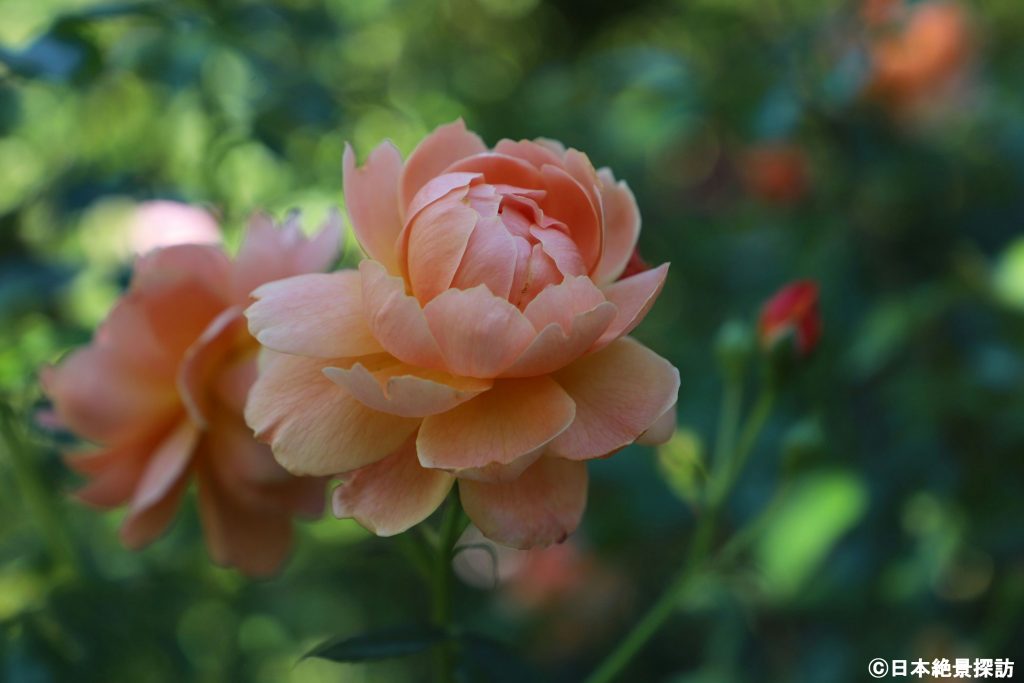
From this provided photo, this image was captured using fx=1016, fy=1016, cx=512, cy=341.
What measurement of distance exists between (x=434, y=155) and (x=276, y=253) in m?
0.13

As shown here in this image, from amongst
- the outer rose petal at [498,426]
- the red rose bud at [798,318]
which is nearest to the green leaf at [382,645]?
the outer rose petal at [498,426]

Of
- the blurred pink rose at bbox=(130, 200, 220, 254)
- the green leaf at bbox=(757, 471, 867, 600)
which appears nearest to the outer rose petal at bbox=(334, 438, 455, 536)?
the blurred pink rose at bbox=(130, 200, 220, 254)

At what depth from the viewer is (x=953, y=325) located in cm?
142

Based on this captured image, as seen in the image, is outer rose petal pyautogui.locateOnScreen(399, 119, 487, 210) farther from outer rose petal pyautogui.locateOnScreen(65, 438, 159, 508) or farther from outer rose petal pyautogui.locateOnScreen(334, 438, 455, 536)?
outer rose petal pyautogui.locateOnScreen(65, 438, 159, 508)

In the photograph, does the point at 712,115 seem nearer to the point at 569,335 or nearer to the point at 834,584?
the point at 834,584

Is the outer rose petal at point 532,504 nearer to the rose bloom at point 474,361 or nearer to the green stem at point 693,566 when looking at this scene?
the rose bloom at point 474,361

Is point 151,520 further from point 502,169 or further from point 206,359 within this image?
point 502,169

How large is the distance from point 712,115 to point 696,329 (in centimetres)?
38

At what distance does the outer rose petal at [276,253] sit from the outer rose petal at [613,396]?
20 cm

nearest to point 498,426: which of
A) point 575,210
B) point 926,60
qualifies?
point 575,210

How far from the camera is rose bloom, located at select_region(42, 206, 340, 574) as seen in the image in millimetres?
658

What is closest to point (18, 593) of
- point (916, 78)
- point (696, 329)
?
point (696, 329)

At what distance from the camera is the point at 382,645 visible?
22.6 inches

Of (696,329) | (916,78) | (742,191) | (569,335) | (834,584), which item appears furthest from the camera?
(742,191)
